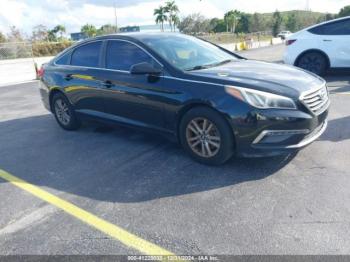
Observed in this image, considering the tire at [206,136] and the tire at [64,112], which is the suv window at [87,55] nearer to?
the tire at [64,112]

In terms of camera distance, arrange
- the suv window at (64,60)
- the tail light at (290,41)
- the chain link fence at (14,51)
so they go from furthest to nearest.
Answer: the chain link fence at (14,51), the tail light at (290,41), the suv window at (64,60)

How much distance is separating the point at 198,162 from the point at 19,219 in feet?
6.83

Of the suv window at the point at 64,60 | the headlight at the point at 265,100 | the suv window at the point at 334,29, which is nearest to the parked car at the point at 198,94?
the headlight at the point at 265,100

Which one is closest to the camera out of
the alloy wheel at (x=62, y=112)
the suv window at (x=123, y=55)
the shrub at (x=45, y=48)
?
the suv window at (x=123, y=55)

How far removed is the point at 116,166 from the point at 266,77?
2.16 meters

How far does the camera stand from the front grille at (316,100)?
3.69 metres

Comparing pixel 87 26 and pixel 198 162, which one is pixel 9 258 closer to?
pixel 198 162

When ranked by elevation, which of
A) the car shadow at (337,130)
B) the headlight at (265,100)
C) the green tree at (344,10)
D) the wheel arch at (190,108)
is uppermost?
the green tree at (344,10)

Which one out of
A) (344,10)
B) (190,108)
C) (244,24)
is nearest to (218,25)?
(244,24)

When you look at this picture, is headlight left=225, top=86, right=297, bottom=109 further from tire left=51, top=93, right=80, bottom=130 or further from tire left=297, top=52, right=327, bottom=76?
tire left=297, top=52, right=327, bottom=76

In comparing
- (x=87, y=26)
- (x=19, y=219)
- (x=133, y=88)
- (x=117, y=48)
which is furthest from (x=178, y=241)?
(x=87, y=26)

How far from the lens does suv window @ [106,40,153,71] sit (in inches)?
180

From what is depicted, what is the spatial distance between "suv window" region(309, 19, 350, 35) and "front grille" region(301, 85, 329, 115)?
18.6ft

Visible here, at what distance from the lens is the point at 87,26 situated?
2457 inches
